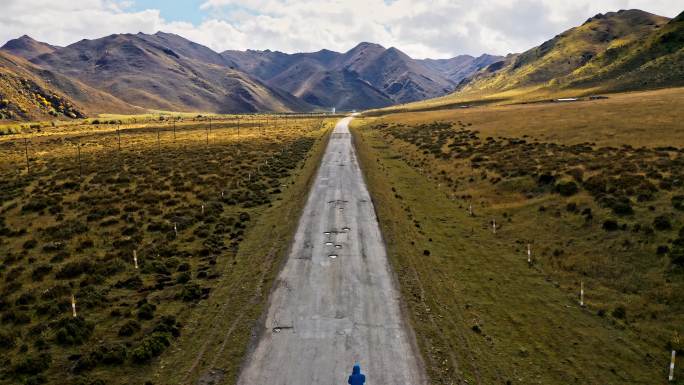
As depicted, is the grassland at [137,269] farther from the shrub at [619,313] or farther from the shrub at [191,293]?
the shrub at [619,313]

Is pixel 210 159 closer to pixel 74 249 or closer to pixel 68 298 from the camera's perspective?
pixel 74 249

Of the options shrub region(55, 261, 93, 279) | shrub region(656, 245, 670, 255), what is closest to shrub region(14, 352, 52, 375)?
shrub region(55, 261, 93, 279)

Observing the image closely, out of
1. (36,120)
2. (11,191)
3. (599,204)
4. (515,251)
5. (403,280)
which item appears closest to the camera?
(403,280)

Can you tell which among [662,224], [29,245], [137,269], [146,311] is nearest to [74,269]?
[137,269]

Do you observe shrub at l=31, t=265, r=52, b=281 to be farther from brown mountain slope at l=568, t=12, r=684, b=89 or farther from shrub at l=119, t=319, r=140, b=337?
brown mountain slope at l=568, t=12, r=684, b=89

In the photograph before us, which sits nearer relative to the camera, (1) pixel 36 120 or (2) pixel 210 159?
(2) pixel 210 159

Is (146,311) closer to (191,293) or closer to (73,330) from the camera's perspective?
(191,293)

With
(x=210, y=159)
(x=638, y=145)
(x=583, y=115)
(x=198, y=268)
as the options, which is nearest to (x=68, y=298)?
(x=198, y=268)
